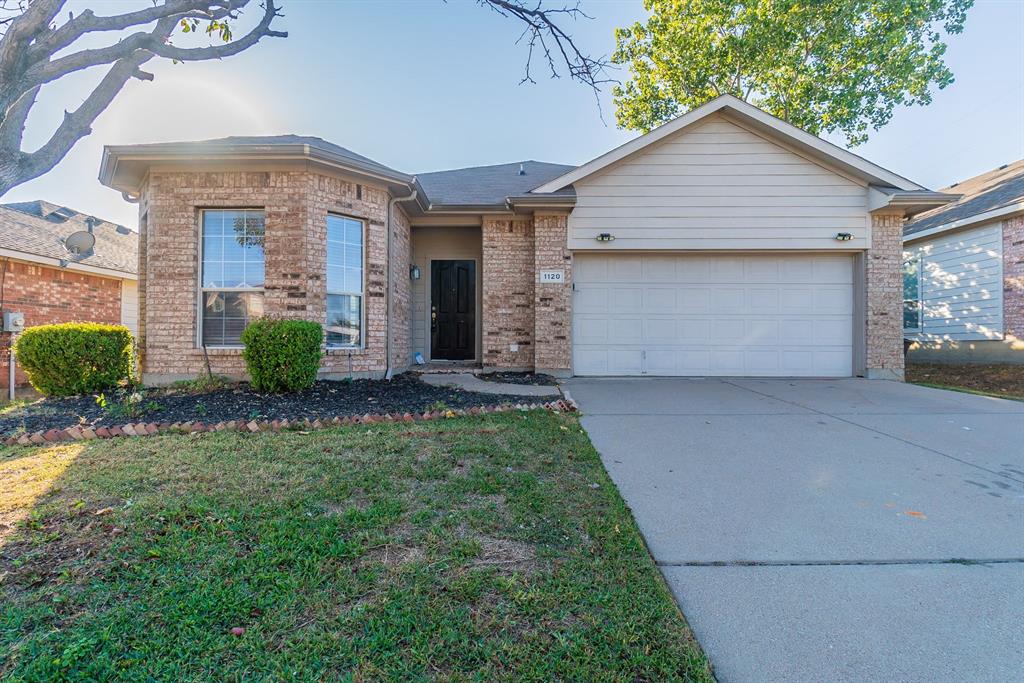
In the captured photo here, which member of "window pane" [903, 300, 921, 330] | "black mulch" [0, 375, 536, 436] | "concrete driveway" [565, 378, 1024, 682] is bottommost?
"concrete driveway" [565, 378, 1024, 682]

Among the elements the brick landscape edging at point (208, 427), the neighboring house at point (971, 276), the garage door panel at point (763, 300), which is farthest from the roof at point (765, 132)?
the brick landscape edging at point (208, 427)

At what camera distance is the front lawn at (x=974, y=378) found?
834 cm

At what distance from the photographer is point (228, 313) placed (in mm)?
7078

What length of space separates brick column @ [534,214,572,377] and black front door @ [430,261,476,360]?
2.12 m

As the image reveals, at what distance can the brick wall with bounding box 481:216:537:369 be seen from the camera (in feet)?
29.6

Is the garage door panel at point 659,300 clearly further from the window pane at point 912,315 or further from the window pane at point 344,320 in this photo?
the window pane at point 912,315

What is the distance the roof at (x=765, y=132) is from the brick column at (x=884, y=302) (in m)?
0.72

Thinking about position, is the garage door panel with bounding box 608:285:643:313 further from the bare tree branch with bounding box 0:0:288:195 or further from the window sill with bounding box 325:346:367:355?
the bare tree branch with bounding box 0:0:288:195

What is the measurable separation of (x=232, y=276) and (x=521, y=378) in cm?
482

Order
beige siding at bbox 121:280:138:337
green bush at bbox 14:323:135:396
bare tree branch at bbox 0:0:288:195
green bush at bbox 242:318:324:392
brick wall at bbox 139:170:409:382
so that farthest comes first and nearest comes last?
1. beige siding at bbox 121:280:138:337
2. brick wall at bbox 139:170:409:382
3. green bush at bbox 14:323:135:396
4. green bush at bbox 242:318:324:392
5. bare tree branch at bbox 0:0:288:195

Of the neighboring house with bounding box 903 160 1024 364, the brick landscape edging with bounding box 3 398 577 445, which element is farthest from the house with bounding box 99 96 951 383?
the neighboring house with bounding box 903 160 1024 364

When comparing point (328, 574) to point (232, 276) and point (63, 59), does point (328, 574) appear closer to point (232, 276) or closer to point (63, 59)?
point (63, 59)

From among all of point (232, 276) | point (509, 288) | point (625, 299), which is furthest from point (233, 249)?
point (625, 299)

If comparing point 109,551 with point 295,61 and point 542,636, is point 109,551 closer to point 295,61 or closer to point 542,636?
point 542,636
